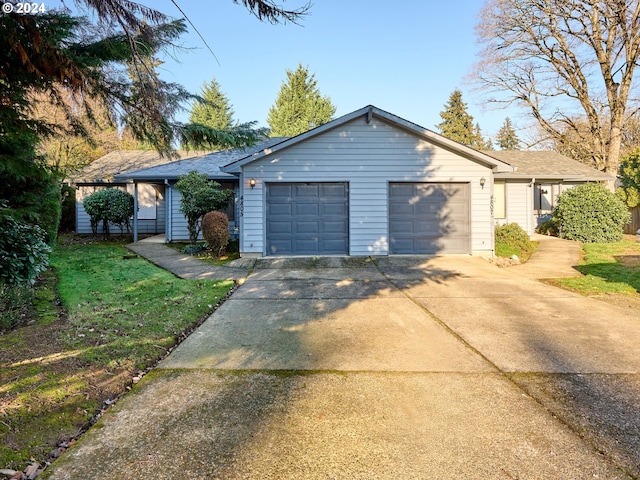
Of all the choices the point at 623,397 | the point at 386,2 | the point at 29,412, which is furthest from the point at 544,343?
the point at 386,2

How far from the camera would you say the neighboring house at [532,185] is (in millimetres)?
14805

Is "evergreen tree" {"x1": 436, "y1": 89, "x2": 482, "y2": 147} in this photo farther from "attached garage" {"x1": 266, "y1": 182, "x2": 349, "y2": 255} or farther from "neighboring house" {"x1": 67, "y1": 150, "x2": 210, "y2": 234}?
"attached garage" {"x1": 266, "y1": 182, "x2": 349, "y2": 255}

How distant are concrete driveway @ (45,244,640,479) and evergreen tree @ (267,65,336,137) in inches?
1324

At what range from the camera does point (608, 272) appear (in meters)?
7.89

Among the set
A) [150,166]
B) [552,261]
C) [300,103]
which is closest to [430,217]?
[552,261]

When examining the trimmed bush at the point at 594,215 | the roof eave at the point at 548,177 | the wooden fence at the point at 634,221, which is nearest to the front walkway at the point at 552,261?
the trimmed bush at the point at 594,215

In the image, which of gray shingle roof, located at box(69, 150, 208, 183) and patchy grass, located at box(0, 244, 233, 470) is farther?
gray shingle roof, located at box(69, 150, 208, 183)

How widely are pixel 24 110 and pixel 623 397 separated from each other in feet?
23.3

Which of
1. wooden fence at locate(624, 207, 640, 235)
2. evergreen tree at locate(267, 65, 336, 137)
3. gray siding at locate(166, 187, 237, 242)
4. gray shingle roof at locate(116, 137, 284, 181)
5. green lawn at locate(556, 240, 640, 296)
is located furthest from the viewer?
evergreen tree at locate(267, 65, 336, 137)

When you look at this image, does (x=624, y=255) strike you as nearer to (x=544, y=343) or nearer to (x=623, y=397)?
(x=544, y=343)

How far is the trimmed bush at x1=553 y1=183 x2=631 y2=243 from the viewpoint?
1277cm

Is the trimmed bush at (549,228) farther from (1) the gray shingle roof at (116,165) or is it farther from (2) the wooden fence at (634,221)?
(1) the gray shingle roof at (116,165)

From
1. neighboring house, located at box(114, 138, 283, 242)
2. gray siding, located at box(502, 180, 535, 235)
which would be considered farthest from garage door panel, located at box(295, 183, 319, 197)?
gray siding, located at box(502, 180, 535, 235)

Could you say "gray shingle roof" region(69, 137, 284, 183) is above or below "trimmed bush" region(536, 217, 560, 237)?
above
